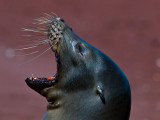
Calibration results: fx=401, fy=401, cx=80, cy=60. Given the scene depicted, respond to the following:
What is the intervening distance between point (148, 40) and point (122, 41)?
890mm

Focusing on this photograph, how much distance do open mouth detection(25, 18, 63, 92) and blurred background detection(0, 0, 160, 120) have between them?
7.38m

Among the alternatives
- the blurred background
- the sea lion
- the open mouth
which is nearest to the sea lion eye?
the sea lion

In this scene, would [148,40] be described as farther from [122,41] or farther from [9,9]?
[9,9]

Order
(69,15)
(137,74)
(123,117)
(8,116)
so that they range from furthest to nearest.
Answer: (69,15)
(137,74)
(8,116)
(123,117)

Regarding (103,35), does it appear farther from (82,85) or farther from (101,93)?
(101,93)

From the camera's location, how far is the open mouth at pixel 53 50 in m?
3.72

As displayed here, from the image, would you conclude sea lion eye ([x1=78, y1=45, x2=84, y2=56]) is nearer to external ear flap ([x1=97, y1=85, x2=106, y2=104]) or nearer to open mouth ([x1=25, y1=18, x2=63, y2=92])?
open mouth ([x1=25, y1=18, x2=63, y2=92])

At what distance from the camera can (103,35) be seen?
14.0m

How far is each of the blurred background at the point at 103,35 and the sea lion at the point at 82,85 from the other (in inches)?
295

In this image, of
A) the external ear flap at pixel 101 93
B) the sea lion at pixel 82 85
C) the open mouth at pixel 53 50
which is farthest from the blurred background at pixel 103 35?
the external ear flap at pixel 101 93

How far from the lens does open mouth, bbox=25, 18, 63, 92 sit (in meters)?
3.72

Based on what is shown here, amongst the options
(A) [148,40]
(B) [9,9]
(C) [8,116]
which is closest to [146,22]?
(A) [148,40]

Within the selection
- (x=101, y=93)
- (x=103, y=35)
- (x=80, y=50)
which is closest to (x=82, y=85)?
(x=101, y=93)

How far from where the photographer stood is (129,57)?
13312 millimetres
